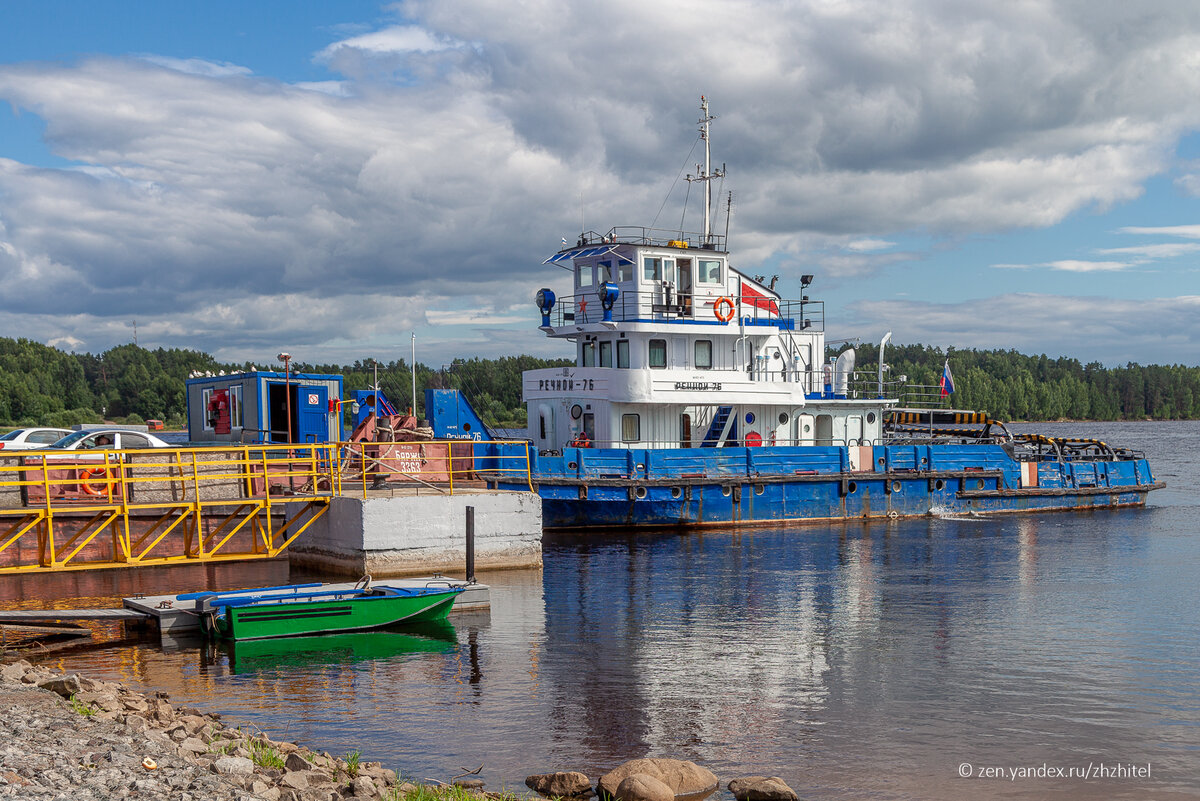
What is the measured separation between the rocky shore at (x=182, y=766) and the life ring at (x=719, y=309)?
21033 millimetres

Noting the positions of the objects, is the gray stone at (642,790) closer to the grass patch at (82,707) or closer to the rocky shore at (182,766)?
the rocky shore at (182,766)

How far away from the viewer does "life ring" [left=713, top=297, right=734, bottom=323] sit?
1178 inches

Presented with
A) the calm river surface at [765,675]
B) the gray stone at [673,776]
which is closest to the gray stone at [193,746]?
the calm river surface at [765,675]

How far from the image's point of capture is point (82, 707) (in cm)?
959

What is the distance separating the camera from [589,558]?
24531mm

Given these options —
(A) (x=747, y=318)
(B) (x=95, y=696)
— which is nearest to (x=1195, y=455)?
(A) (x=747, y=318)

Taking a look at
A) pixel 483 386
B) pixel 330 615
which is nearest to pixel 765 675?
pixel 330 615

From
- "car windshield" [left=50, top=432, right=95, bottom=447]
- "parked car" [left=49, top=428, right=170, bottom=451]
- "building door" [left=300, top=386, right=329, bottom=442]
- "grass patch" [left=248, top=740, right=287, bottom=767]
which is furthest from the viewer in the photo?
"building door" [left=300, top=386, right=329, bottom=442]

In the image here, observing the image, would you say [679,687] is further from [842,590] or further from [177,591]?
[177,591]

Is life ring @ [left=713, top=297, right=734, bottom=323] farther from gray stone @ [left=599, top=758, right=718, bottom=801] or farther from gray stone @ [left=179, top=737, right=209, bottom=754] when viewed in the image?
gray stone @ [left=179, top=737, right=209, bottom=754]

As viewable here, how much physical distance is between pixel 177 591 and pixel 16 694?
1062 centimetres

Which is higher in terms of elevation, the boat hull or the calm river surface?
the boat hull

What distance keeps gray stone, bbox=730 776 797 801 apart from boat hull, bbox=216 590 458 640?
797 cm

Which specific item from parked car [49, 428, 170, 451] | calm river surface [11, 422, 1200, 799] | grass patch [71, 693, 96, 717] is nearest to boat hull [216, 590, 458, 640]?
calm river surface [11, 422, 1200, 799]
